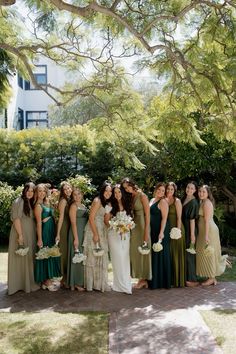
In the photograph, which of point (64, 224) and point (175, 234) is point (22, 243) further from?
point (175, 234)

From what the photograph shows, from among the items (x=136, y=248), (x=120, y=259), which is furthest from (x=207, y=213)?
(x=120, y=259)

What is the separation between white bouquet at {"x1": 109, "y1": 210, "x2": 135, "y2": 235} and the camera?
7.76 m

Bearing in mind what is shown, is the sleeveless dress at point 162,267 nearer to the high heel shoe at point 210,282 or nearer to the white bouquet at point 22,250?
the high heel shoe at point 210,282

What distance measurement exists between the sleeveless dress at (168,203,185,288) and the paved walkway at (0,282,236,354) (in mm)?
224

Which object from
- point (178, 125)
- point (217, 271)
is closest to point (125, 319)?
point (217, 271)

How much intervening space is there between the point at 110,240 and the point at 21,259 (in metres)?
1.60

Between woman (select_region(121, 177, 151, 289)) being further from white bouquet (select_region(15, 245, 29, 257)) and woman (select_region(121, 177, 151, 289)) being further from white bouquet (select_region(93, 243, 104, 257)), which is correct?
white bouquet (select_region(15, 245, 29, 257))

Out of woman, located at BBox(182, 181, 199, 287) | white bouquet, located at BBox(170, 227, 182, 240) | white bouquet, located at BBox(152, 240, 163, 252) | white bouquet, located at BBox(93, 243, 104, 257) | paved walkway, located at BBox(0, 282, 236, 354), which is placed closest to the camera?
paved walkway, located at BBox(0, 282, 236, 354)

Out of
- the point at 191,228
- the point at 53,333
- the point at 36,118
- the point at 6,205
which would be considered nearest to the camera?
the point at 53,333

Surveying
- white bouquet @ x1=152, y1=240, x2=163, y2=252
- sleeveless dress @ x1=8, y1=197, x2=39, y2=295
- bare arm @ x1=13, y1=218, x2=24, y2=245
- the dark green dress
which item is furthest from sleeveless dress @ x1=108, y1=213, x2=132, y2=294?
bare arm @ x1=13, y1=218, x2=24, y2=245

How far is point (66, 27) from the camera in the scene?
8.83 m

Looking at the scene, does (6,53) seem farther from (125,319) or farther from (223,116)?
(125,319)

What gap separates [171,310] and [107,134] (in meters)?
4.99

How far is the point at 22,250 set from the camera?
7762 mm
